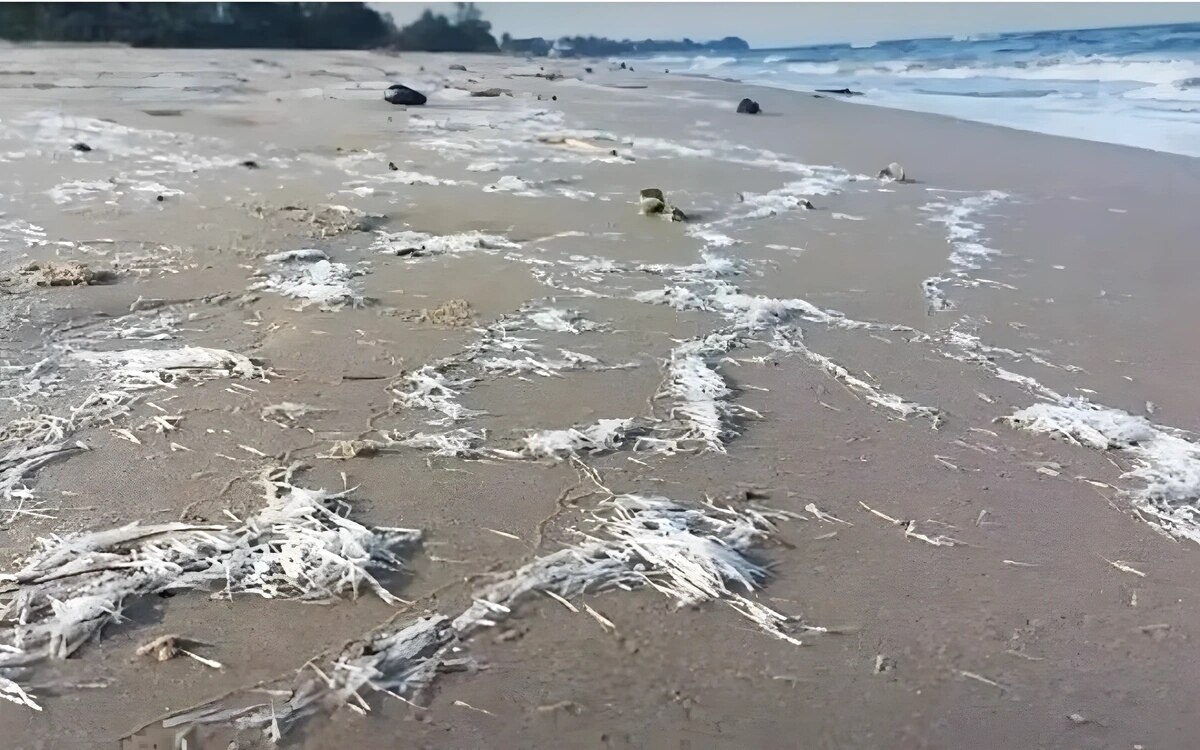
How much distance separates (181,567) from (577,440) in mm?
1231

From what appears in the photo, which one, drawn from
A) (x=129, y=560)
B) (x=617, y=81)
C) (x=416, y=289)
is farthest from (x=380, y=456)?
(x=617, y=81)

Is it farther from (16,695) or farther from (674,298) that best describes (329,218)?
(16,695)

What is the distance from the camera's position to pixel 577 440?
2785 millimetres

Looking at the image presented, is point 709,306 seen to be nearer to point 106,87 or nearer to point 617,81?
point 106,87

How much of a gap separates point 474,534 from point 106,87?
56.8 feet

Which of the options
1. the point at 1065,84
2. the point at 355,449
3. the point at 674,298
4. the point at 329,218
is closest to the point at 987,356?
the point at 674,298

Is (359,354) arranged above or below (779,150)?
below

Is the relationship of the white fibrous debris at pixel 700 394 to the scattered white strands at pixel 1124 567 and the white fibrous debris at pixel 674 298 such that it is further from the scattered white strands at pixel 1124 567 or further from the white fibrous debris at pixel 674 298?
the scattered white strands at pixel 1124 567

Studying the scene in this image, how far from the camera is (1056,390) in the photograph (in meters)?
3.30

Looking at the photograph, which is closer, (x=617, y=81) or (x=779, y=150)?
(x=779, y=150)

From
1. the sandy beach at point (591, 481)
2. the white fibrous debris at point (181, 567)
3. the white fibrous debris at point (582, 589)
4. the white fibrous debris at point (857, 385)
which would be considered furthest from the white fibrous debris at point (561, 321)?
the white fibrous debris at point (181, 567)

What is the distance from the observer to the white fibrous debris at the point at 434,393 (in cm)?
298

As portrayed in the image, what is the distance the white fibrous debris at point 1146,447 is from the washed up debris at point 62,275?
13.9 feet

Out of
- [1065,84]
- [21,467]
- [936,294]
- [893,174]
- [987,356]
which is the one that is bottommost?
[21,467]
